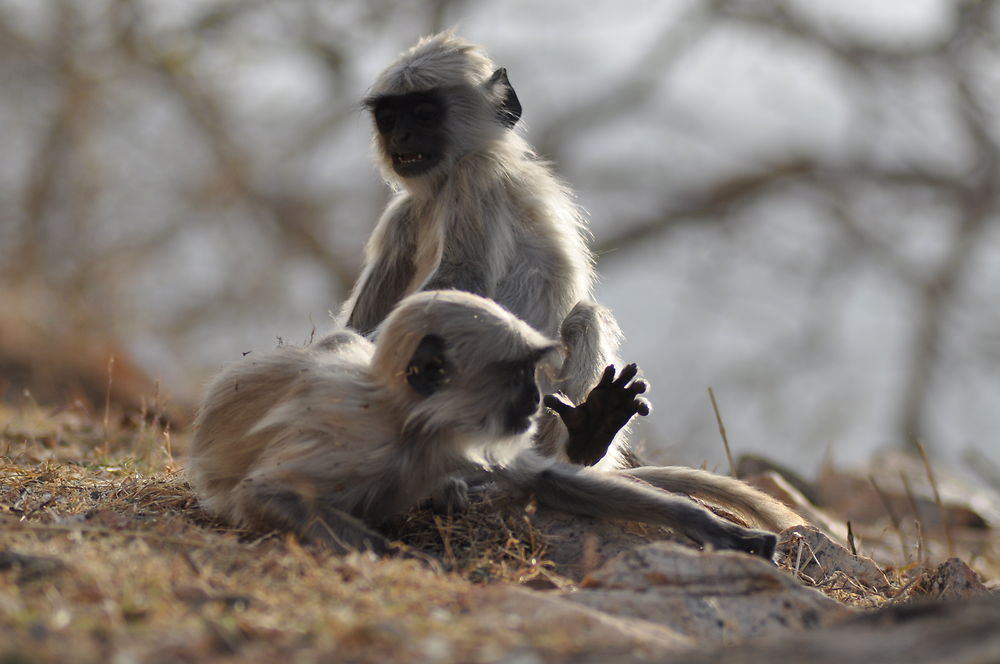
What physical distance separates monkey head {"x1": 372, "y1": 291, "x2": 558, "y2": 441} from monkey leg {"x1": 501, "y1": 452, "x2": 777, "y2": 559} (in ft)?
1.78

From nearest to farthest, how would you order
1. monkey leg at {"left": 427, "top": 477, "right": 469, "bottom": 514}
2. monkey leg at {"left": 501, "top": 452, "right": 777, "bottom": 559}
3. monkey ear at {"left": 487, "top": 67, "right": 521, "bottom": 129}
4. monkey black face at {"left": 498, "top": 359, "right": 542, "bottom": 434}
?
monkey black face at {"left": 498, "top": 359, "right": 542, "bottom": 434}
monkey leg at {"left": 501, "top": 452, "right": 777, "bottom": 559}
monkey leg at {"left": 427, "top": 477, "right": 469, "bottom": 514}
monkey ear at {"left": 487, "top": 67, "right": 521, "bottom": 129}

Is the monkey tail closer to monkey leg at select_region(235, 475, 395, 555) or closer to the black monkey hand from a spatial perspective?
the black monkey hand

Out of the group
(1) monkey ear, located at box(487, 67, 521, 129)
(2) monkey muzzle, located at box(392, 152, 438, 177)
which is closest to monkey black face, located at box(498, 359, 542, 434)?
(2) monkey muzzle, located at box(392, 152, 438, 177)

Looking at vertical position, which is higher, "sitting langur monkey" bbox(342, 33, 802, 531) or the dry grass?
"sitting langur monkey" bbox(342, 33, 802, 531)

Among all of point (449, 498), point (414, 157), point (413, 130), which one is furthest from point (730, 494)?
point (413, 130)

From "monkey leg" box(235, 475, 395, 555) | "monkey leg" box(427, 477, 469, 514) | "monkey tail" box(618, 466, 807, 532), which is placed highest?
"monkey leg" box(235, 475, 395, 555)

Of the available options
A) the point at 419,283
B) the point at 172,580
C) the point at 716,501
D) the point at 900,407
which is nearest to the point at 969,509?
the point at 716,501

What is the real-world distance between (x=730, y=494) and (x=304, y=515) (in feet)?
6.10

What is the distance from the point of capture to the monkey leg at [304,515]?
3.71 metres

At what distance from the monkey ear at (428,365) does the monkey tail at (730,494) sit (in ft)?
4.75

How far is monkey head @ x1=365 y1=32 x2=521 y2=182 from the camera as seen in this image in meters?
5.50

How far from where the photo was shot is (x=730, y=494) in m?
4.68

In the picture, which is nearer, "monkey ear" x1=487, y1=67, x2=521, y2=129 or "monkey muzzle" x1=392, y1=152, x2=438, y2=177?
"monkey muzzle" x1=392, y1=152, x2=438, y2=177

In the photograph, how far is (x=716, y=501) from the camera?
4793 mm
